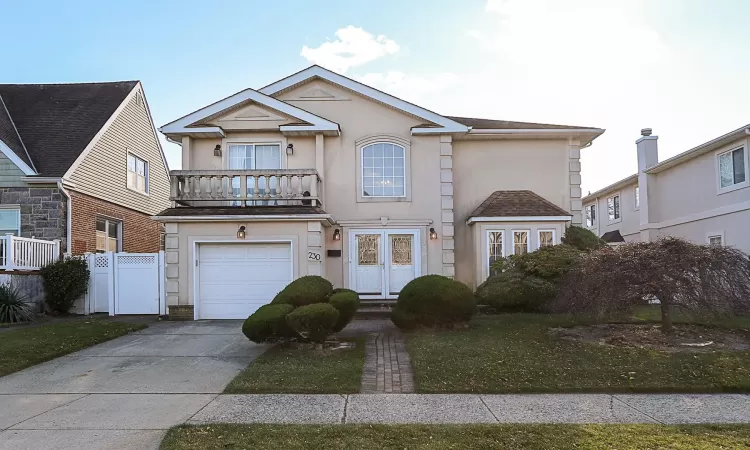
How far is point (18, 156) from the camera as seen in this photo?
15227 mm

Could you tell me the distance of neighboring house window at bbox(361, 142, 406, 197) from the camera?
14852mm

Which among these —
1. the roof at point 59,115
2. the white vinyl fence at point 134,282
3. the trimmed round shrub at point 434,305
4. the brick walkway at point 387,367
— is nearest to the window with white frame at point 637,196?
the trimmed round shrub at point 434,305

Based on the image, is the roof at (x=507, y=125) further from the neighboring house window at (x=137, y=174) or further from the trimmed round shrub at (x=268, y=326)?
the neighboring house window at (x=137, y=174)

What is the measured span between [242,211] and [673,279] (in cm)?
969

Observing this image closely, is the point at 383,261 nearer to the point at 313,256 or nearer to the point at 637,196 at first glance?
the point at 313,256

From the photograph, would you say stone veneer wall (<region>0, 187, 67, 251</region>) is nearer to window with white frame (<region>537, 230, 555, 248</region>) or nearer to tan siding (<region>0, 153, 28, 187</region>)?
tan siding (<region>0, 153, 28, 187</region>)

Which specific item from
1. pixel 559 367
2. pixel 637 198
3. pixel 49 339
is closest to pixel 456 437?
pixel 559 367

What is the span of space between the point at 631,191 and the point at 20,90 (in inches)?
1026

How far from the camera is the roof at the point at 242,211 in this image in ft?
42.6

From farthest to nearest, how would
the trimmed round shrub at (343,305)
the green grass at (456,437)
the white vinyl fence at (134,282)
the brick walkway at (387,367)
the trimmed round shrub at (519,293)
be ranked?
the white vinyl fence at (134,282) → the trimmed round shrub at (519,293) → the trimmed round shrub at (343,305) → the brick walkway at (387,367) → the green grass at (456,437)

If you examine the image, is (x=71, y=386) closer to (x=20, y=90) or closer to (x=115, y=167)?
(x=115, y=167)

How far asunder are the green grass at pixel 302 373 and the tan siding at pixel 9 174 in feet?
37.1

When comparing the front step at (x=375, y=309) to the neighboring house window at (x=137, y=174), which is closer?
the front step at (x=375, y=309)

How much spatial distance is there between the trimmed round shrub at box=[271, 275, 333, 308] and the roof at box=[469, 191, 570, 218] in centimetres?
611
